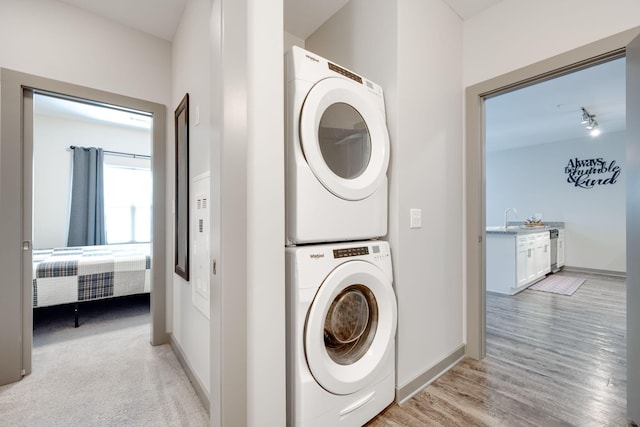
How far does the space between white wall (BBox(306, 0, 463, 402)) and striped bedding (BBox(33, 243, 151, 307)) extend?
2.89 m

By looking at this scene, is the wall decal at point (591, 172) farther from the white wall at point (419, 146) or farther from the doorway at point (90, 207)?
the doorway at point (90, 207)

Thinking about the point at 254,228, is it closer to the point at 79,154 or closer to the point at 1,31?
the point at 1,31

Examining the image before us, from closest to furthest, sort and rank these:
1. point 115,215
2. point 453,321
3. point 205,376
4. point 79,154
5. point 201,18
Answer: point 205,376
point 201,18
point 453,321
point 79,154
point 115,215

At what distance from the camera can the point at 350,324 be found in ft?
4.88

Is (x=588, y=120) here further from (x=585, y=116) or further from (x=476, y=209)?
(x=476, y=209)

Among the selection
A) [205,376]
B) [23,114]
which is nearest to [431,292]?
[205,376]

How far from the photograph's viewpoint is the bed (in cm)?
263

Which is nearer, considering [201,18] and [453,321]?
[201,18]

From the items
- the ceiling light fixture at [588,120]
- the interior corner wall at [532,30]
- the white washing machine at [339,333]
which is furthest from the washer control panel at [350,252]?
the ceiling light fixture at [588,120]

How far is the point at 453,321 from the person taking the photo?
2.06m

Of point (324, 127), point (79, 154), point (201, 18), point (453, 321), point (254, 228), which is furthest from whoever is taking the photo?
point (79, 154)

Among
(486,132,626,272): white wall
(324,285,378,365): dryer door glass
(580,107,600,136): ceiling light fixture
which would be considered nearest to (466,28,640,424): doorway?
(324,285,378,365): dryer door glass

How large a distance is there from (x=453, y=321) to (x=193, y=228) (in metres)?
1.97

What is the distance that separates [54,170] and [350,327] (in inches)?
207
